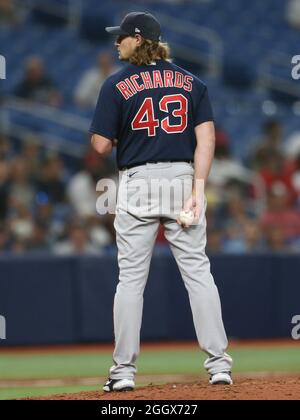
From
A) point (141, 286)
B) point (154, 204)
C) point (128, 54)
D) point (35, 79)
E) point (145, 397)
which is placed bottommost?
point (145, 397)

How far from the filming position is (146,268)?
5.62 metres

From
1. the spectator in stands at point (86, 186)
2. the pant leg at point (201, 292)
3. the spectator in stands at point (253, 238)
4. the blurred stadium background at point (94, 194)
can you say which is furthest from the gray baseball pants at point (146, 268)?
the spectator in stands at point (86, 186)

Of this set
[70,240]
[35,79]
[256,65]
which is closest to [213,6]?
[256,65]

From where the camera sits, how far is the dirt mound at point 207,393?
5.21 m

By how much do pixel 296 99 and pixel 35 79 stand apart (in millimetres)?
3885

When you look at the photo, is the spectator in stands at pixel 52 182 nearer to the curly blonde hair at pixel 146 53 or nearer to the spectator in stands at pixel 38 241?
the spectator in stands at pixel 38 241

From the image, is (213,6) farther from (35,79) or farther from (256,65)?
(35,79)

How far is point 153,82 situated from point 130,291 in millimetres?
1076

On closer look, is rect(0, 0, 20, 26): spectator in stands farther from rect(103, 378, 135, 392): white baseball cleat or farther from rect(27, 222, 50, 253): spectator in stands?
rect(103, 378, 135, 392): white baseball cleat

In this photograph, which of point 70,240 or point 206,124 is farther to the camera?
point 70,240

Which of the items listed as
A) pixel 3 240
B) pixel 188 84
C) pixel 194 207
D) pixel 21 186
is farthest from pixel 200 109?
pixel 21 186

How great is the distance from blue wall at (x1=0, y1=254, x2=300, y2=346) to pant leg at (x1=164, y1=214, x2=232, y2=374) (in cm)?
476

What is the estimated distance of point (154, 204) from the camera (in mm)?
5598

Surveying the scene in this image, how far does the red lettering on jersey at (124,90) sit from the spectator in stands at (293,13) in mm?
10528
